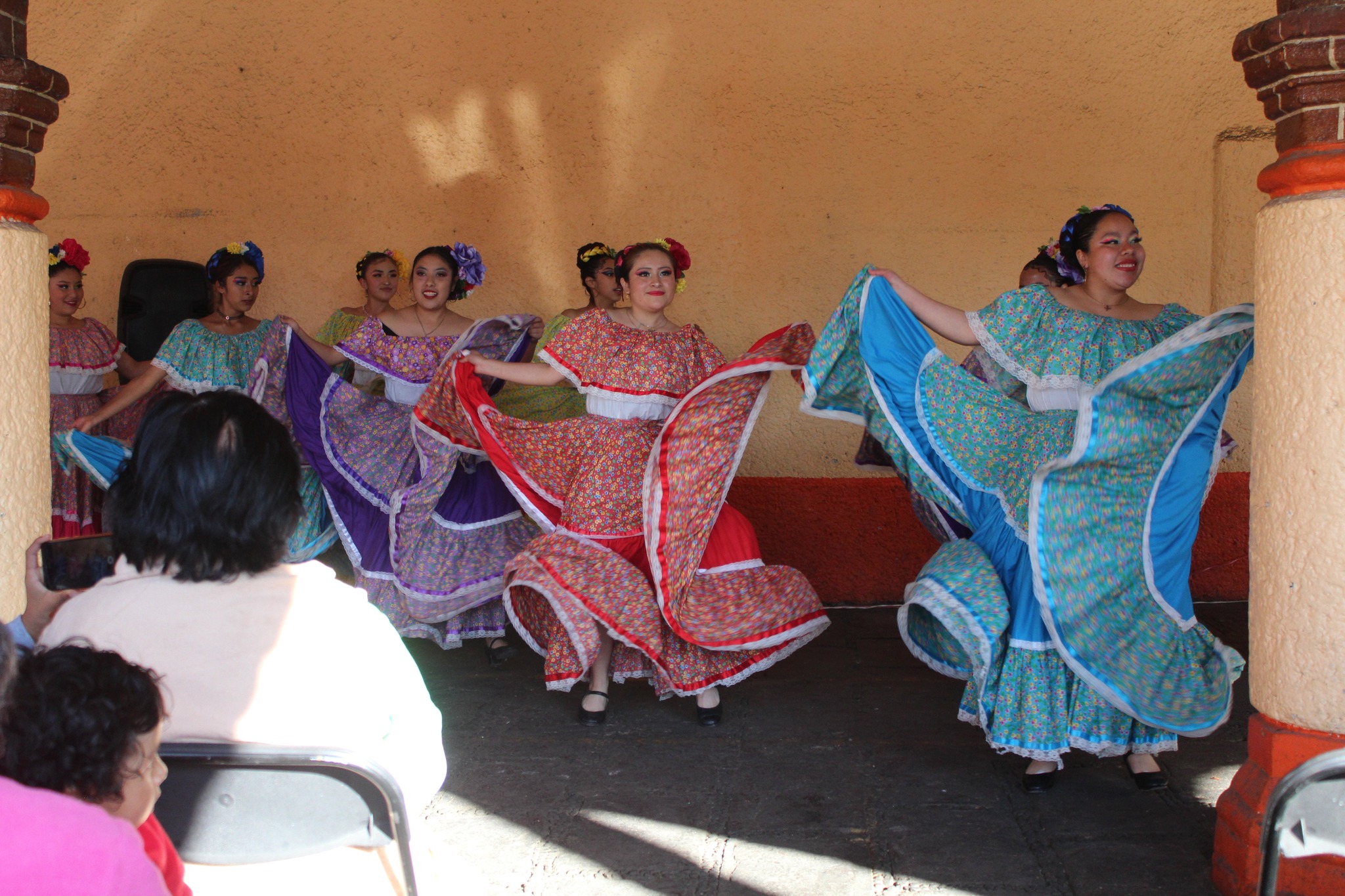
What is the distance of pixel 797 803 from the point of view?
317 centimetres

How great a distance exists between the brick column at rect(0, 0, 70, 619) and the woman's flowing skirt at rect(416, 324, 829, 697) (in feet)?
5.02

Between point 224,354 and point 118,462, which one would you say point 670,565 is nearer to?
point 118,462

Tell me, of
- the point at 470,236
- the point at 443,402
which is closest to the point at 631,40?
the point at 470,236

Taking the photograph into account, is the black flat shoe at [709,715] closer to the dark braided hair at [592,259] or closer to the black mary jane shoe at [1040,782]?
the black mary jane shoe at [1040,782]

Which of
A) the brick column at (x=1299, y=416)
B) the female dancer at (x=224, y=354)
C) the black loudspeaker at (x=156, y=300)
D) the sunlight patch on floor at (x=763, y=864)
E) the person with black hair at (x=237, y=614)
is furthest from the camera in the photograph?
the black loudspeaker at (x=156, y=300)

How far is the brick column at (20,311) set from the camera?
2721 mm

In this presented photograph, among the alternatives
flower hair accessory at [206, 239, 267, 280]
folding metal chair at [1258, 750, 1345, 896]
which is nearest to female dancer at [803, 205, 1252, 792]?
folding metal chair at [1258, 750, 1345, 896]

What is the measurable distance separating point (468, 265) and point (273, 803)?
12.1 feet

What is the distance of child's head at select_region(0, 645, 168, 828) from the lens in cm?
118

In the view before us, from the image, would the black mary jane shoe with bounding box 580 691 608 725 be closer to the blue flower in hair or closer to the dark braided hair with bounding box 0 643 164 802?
the blue flower in hair

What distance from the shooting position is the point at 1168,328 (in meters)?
3.39

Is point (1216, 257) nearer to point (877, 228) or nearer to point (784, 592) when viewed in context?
Answer: point (877, 228)

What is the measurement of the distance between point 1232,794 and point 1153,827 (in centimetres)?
34

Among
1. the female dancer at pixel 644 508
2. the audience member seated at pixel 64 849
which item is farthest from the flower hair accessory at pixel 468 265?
the audience member seated at pixel 64 849
